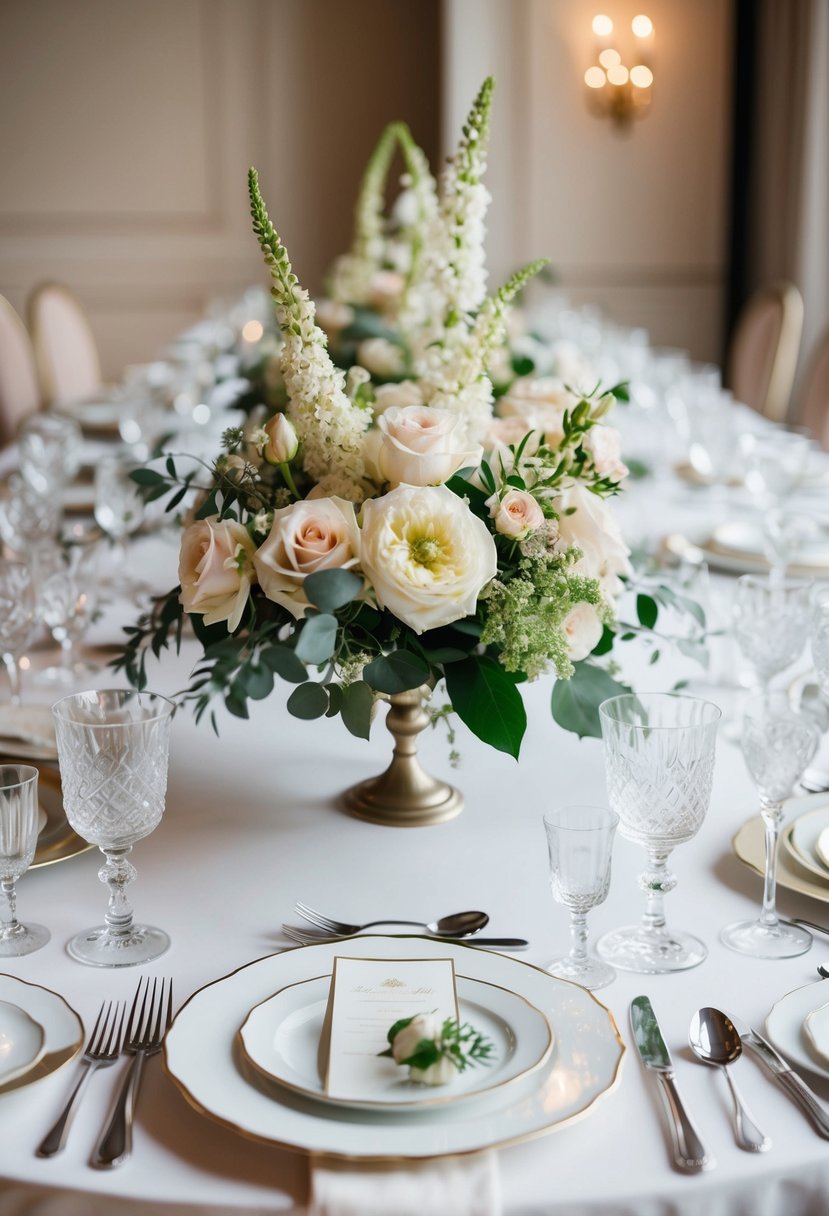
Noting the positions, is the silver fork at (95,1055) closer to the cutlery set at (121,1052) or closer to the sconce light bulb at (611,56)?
the cutlery set at (121,1052)

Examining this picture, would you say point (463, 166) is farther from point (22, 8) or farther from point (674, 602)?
point (22, 8)

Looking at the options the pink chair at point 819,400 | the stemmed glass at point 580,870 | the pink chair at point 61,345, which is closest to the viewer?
the stemmed glass at point 580,870

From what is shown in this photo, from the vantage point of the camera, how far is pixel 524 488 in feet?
3.75

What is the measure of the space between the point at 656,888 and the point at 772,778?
13 centimetres

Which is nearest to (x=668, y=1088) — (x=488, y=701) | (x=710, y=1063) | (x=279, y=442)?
(x=710, y=1063)

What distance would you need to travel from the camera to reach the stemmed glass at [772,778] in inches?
40.3

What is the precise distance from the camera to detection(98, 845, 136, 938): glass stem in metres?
1.01

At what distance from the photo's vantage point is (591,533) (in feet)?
3.80

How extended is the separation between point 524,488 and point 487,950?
408 mm

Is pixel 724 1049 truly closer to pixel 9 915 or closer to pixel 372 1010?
pixel 372 1010

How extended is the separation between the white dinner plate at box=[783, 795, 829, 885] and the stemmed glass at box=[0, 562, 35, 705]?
89cm

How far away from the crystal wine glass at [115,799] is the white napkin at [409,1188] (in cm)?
31

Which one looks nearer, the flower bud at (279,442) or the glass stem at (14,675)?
the flower bud at (279,442)

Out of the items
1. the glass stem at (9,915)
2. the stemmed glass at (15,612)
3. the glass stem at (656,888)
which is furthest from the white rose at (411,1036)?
the stemmed glass at (15,612)
